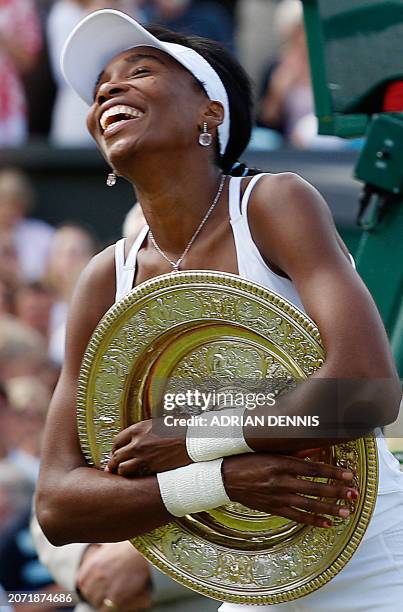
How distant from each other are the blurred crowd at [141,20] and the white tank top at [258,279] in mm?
→ 3267

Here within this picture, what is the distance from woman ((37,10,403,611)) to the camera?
1.87 meters

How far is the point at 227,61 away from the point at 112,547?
1074 millimetres

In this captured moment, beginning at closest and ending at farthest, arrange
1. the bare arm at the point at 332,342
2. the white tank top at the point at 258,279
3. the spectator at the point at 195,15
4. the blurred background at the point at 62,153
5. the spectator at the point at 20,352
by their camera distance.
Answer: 1. the bare arm at the point at 332,342
2. the white tank top at the point at 258,279
3. the spectator at the point at 20,352
4. the blurred background at the point at 62,153
5. the spectator at the point at 195,15

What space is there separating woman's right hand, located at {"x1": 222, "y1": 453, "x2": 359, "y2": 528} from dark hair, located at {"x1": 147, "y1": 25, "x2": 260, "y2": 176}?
528mm

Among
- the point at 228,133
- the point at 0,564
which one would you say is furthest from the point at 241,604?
the point at 0,564

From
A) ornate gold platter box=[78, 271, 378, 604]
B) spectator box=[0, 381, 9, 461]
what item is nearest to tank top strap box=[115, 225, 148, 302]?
ornate gold platter box=[78, 271, 378, 604]

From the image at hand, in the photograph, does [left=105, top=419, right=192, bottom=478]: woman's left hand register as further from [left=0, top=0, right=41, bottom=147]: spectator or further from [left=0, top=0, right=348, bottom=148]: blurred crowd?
[left=0, top=0, right=41, bottom=147]: spectator

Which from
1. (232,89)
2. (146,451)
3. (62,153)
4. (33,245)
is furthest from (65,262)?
(146,451)

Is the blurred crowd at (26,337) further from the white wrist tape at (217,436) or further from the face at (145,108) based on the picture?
the white wrist tape at (217,436)

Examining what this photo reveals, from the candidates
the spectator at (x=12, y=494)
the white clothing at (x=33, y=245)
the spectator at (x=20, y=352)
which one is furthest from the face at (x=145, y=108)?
the white clothing at (x=33, y=245)

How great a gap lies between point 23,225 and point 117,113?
329cm

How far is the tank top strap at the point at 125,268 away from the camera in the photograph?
2.09m

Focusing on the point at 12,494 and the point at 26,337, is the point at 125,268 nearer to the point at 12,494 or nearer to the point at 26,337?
the point at 12,494

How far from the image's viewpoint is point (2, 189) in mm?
5293
